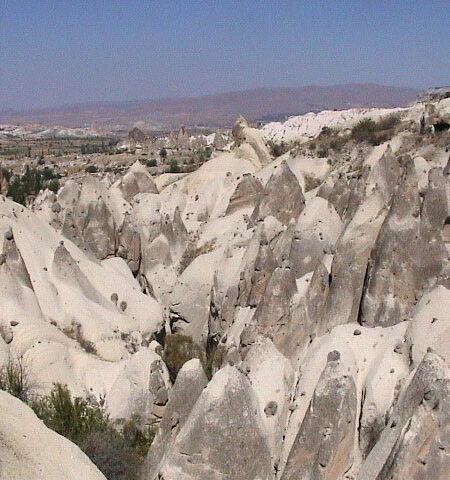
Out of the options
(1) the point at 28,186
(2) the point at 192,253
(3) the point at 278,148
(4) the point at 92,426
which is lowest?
(1) the point at 28,186

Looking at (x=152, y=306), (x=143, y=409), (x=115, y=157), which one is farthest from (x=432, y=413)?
(x=115, y=157)

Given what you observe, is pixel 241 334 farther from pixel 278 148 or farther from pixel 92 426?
pixel 278 148

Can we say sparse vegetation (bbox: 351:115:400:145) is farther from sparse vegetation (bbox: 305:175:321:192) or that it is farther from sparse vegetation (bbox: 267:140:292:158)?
sparse vegetation (bbox: 267:140:292:158)

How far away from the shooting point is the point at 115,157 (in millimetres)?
87000

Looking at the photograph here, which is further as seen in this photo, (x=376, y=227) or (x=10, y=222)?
(x=10, y=222)

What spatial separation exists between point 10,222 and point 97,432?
8.62m

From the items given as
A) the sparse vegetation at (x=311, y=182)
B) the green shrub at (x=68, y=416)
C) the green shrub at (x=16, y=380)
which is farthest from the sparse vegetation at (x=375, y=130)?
the green shrub at (x=68, y=416)

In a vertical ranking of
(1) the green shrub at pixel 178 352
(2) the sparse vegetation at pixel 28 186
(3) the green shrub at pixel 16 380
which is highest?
(3) the green shrub at pixel 16 380

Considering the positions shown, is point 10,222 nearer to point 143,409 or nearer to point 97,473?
point 143,409

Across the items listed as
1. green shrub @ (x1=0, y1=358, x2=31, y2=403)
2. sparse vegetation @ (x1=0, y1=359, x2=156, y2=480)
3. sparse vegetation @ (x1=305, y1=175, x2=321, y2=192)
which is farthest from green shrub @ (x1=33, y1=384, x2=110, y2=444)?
sparse vegetation @ (x1=305, y1=175, x2=321, y2=192)

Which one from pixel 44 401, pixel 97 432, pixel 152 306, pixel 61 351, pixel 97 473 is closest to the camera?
pixel 97 473

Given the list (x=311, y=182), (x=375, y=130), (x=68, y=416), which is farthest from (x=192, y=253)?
(x=375, y=130)

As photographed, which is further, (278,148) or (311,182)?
(278,148)

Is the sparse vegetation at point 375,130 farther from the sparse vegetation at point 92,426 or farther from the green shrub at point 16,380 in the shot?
the green shrub at point 16,380
